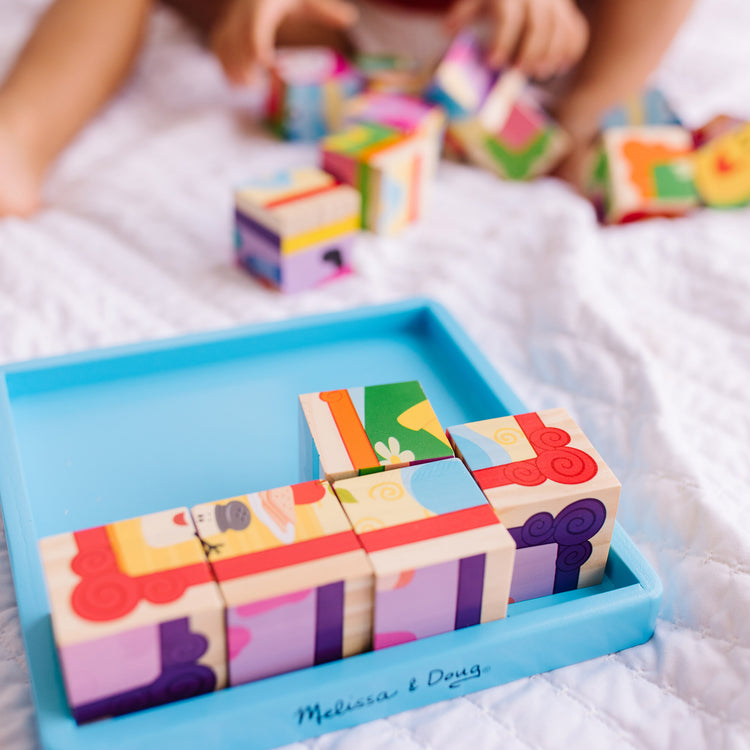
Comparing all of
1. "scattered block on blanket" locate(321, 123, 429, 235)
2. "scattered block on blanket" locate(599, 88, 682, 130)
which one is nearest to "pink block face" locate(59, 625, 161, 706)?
"scattered block on blanket" locate(321, 123, 429, 235)

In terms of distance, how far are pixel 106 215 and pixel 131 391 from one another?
39 cm

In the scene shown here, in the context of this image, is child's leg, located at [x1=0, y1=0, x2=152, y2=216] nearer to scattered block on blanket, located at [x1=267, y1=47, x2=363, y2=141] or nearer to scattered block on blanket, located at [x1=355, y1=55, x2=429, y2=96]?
scattered block on blanket, located at [x1=267, y1=47, x2=363, y2=141]

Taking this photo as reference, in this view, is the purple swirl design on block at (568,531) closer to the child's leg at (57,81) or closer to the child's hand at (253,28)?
the child's leg at (57,81)

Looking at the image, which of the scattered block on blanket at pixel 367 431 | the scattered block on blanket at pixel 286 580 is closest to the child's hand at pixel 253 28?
the scattered block on blanket at pixel 367 431

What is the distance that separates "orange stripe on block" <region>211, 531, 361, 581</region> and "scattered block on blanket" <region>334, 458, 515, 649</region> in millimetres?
10

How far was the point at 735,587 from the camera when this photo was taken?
0.57 meters

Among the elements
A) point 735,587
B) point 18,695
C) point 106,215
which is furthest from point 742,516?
point 106,215

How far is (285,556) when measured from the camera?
458 millimetres

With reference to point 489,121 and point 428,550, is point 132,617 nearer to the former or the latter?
point 428,550

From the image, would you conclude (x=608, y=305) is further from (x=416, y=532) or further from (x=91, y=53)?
(x=91, y=53)

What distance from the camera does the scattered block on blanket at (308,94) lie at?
47.0 inches

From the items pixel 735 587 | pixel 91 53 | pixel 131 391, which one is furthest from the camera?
pixel 91 53

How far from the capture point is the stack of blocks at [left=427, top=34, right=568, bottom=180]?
3.79 feet

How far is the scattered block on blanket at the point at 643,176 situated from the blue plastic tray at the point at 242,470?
403mm
